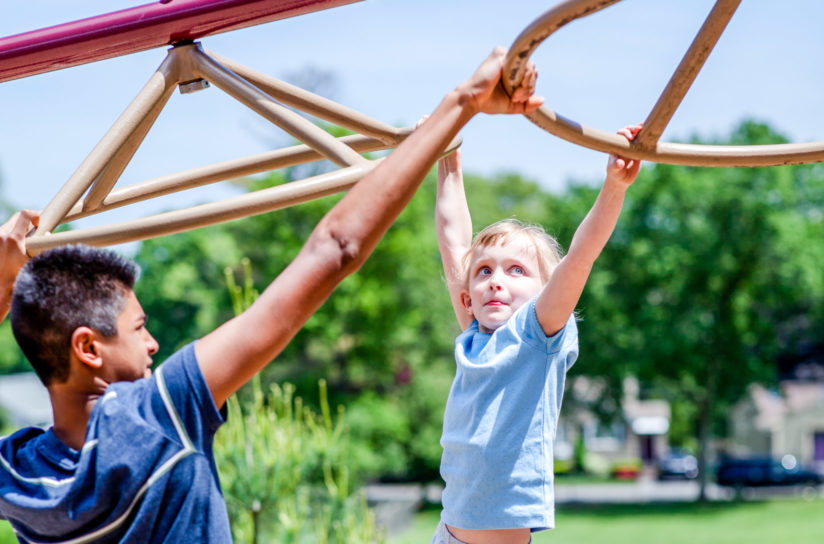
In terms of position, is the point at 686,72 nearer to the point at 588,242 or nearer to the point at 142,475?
the point at 588,242

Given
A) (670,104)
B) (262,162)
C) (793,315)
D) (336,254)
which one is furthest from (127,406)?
(793,315)

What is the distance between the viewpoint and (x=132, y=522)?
1.48m

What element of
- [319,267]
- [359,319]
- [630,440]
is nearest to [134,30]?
[319,267]

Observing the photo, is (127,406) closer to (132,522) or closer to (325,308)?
(132,522)

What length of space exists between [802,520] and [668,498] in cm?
931

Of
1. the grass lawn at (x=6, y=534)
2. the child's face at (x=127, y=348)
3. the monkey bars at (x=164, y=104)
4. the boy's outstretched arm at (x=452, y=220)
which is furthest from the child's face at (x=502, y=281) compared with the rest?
the grass lawn at (x=6, y=534)

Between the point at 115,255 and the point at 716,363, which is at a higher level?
the point at 716,363

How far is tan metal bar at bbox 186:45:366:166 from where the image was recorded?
1988 millimetres

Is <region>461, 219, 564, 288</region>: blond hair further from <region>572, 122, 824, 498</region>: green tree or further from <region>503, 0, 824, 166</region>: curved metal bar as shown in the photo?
<region>572, 122, 824, 498</region>: green tree

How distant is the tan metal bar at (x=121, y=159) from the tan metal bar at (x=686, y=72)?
3.50 ft

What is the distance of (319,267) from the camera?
146 cm

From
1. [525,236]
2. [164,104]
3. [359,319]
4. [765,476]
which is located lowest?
[525,236]

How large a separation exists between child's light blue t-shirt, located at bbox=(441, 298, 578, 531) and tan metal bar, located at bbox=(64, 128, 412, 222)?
559 millimetres

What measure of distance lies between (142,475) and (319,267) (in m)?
0.42
